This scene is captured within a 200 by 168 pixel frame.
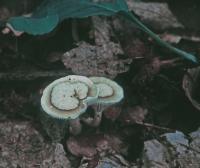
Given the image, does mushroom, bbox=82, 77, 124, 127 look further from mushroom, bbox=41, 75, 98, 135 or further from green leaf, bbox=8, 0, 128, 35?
green leaf, bbox=8, 0, 128, 35

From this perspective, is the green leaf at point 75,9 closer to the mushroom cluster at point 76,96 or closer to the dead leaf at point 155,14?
the dead leaf at point 155,14

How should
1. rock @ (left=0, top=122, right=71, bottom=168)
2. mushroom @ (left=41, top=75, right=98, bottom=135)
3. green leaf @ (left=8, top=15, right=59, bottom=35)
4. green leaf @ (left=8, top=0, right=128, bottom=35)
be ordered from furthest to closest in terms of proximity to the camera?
green leaf @ (left=8, top=0, right=128, bottom=35) < green leaf @ (left=8, top=15, right=59, bottom=35) < rock @ (left=0, top=122, right=71, bottom=168) < mushroom @ (left=41, top=75, right=98, bottom=135)

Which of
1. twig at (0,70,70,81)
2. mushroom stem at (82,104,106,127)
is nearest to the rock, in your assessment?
mushroom stem at (82,104,106,127)

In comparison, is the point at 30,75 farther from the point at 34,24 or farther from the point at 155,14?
the point at 155,14

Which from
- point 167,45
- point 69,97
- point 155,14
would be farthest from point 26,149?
point 155,14

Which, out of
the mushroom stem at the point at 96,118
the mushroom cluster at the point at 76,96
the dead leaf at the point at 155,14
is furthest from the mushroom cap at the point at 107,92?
the dead leaf at the point at 155,14

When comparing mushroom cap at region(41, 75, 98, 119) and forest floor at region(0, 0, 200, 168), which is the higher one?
mushroom cap at region(41, 75, 98, 119)

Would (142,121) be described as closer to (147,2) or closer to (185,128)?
(185,128)
